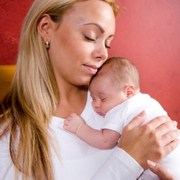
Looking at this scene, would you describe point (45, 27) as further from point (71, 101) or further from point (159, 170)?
point (159, 170)

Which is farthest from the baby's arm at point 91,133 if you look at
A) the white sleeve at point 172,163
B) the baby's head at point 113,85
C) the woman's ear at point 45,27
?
the woman's ear at point 45,27

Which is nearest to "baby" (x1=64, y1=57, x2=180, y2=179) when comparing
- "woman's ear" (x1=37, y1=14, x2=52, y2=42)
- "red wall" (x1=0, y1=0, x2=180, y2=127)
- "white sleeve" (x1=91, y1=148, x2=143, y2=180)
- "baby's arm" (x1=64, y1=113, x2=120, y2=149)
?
"baby's arm" (x1=64, y1=113, x2=120, y2=149)

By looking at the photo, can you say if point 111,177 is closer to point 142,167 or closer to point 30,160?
point 142,167

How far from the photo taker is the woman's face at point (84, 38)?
1.53m

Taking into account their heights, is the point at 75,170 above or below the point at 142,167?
below

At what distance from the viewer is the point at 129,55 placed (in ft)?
8.64

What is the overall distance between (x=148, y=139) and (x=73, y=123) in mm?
330

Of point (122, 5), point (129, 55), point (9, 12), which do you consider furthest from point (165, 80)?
point (9, 12)

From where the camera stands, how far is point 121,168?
1286 mm

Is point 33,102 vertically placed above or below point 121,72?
below

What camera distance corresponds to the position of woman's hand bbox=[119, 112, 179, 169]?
51.2 inches

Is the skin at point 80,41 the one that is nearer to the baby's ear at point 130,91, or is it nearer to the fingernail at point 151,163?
the baby's ear at point 130,91

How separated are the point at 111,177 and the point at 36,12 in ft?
2.70

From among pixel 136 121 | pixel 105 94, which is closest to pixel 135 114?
pixel 136 121
